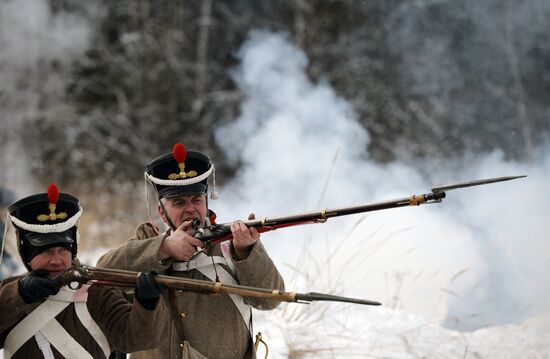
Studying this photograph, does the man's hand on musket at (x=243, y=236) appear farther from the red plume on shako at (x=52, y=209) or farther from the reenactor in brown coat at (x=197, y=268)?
the red plume on shako at (x=52, y=209)

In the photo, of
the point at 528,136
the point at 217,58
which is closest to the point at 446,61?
the point at 528,136

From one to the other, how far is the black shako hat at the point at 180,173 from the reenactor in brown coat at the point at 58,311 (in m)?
0.53

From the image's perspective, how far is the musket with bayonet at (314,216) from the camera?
3.30m

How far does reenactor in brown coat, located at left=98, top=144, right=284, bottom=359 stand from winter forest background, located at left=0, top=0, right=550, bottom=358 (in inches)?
80.1

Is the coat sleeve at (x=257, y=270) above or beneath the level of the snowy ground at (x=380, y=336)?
beneath

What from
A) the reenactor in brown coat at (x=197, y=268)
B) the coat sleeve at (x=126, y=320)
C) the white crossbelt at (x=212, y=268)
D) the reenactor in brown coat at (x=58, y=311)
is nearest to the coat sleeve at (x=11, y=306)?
the reenactor in brown coat at (x=58, y=311)

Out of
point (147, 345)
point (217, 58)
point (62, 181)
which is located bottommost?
point (147, 345)

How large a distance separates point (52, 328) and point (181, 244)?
0.65 m

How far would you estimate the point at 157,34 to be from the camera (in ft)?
61.4

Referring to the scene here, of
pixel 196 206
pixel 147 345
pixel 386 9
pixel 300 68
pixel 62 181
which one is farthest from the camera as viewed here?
pixel 62 181

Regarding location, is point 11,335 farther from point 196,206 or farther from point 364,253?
point 364,253

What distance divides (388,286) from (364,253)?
61 centimetres

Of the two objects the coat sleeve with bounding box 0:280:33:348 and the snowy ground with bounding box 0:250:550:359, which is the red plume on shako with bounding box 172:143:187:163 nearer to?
the coat sleeve with bounding box 0:280:33:348

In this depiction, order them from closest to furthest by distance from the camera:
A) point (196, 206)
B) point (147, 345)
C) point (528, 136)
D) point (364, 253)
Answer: point (147, 345) → point (196, 206) → point (364, 253) → point (528, 136)
